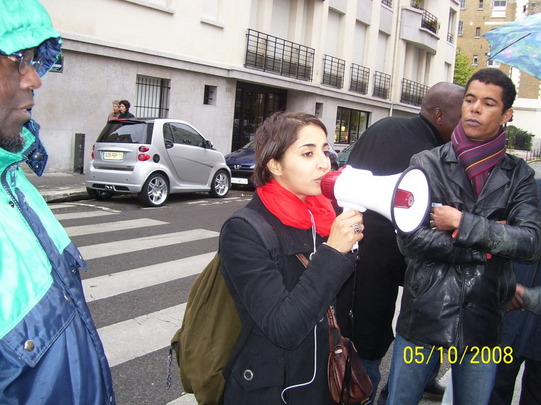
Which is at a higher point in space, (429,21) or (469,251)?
(429,21)

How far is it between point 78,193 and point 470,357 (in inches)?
382

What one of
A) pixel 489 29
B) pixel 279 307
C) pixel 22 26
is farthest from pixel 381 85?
pixel 489 29

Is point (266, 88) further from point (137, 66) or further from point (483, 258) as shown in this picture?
point (483, 258)

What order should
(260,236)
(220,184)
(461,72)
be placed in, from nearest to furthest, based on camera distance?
(260,236) → (220,184) → (461,72)

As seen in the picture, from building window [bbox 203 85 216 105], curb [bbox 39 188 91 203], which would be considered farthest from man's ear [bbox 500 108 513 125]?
building window [bbox 203 85 216 105]

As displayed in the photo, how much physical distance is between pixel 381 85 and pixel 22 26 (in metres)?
27.2

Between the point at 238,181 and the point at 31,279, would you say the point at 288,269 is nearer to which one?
the point at 31,279

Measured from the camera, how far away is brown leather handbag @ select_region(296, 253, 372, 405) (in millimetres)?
1865

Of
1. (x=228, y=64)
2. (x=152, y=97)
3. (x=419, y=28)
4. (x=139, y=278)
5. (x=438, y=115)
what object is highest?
(x=419, y=28)

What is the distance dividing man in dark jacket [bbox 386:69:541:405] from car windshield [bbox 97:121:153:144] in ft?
26.8

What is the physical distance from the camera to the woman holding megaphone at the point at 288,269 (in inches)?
67.4

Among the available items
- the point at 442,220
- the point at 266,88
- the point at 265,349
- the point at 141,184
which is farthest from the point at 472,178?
the point at 266,88

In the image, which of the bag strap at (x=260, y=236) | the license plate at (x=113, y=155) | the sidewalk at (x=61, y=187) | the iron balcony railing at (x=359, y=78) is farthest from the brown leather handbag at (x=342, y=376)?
the iron balcony railing at (x=359, y=78)

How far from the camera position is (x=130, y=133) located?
394 inches
